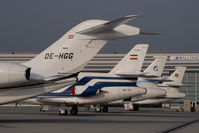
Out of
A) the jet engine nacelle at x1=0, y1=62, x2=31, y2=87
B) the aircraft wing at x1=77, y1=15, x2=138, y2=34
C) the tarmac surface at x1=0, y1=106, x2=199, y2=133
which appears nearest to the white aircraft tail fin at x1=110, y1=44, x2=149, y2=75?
the tarmac surface at x1=0, y1=106, x2=199, y2=133

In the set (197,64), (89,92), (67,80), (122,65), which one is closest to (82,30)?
(67,80)

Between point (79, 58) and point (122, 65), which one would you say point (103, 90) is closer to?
point (122, 65)

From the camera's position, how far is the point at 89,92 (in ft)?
114

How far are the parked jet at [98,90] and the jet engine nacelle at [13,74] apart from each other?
12.4m

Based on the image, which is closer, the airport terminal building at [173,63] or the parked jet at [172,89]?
the parked jet at [172,89]

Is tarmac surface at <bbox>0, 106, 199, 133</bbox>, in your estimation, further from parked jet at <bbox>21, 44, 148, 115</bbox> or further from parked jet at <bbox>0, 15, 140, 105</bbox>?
parked jet at <bbox>21, 44, 148, 115</bbox>

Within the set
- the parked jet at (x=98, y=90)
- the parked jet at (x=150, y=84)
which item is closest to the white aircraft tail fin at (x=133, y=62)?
the parked jet at (x=98, y=90)

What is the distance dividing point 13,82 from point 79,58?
3698 millimetres

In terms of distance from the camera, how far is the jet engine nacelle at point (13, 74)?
67.8 ft

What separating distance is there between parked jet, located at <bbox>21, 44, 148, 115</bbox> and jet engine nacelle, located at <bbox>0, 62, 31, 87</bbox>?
12.4 metres

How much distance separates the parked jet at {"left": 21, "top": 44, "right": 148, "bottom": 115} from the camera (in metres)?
33.8
